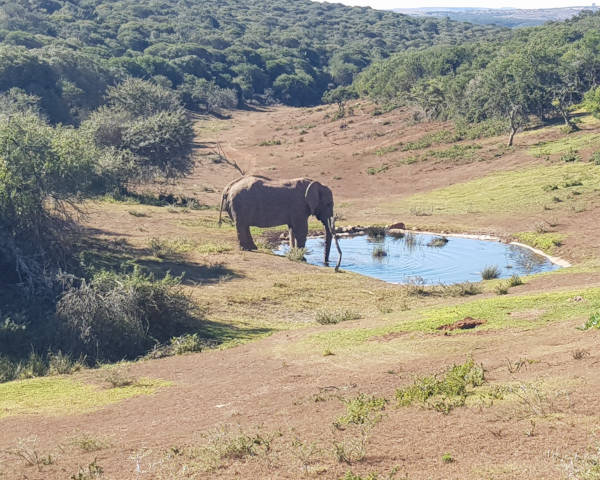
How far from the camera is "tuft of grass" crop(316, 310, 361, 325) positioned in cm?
1900

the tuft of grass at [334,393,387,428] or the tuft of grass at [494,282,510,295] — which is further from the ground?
the tuft of grass at [334,393,387,428]

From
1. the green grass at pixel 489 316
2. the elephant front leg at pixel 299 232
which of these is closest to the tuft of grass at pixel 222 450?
the green grass at pixel 489 316

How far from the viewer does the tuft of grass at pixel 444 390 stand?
408 inches

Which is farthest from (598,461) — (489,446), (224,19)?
(224,19)

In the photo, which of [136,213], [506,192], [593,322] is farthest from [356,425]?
[506,192]

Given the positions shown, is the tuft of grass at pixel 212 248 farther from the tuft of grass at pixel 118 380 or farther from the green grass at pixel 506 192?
the tuft of grass at pixel 118 380

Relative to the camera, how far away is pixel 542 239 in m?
30.8

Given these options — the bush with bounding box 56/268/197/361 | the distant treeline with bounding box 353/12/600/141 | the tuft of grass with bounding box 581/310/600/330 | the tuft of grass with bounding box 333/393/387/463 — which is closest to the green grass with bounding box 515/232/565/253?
the bush with bounding box 56/268/197/361

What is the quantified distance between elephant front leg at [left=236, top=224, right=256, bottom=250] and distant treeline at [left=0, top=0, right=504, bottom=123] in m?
36.4

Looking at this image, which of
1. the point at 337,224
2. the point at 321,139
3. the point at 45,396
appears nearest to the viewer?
the point at 45,396

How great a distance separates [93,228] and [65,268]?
28.8ft

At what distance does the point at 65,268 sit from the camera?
21078mm

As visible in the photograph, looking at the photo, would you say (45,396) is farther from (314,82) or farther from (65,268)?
(314,82)

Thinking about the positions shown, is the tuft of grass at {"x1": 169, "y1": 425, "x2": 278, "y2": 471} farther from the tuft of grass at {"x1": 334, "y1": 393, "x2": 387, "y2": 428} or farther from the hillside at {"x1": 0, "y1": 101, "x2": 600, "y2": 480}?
the tuft of grass at {"x1": 334, "y1": 393, "x2": 387, "y2": 428}
